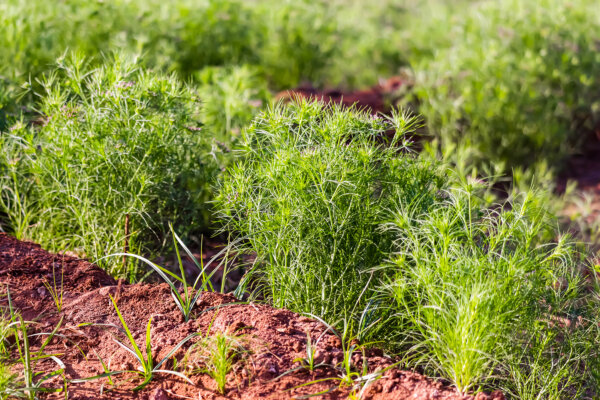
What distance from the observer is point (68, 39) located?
552 centimetres

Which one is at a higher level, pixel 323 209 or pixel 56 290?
pixel 323 209

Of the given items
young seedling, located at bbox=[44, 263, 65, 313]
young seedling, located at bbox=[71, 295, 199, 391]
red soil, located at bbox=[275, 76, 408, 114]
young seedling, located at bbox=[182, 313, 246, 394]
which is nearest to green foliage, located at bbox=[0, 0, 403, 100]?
red soil, located at bbox=[275, 76, 408, 114]

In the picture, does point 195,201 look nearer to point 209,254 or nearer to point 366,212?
point 209,254

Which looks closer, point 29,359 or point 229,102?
point 29,359

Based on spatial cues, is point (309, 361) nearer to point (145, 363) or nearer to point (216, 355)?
point (216, 355)

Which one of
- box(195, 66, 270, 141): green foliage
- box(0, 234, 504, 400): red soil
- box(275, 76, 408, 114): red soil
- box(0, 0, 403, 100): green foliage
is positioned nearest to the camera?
box(0, 234, 504, 400): red soil

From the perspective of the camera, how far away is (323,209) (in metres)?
2.94

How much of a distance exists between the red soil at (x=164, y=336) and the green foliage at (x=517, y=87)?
11.5ft

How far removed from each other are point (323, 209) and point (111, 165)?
114cm

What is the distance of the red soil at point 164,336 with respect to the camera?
8.18ft

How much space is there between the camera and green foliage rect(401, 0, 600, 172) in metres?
5.86

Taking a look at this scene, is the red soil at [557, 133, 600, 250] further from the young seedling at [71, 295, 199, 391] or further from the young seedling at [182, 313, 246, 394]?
the young seedling at [71, 295, 199, 391]

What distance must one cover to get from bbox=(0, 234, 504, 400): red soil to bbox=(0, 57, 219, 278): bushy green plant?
0.38 m

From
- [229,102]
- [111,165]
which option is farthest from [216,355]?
[229,102]
